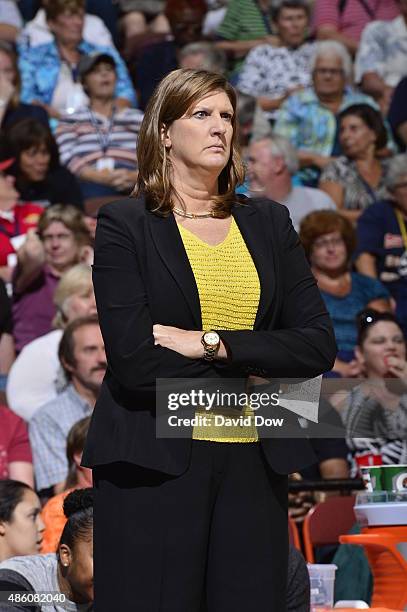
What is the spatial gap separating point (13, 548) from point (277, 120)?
5.59 meters

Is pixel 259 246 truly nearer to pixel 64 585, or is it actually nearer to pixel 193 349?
pixel 193 349

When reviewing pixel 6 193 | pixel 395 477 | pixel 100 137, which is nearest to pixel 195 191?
pixel 395 477

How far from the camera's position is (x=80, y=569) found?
3709mm

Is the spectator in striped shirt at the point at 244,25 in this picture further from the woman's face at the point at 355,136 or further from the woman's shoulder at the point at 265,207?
the woman's shoulder at the point at 265,207

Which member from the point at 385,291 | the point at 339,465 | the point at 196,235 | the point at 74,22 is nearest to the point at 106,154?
the point at 74,22

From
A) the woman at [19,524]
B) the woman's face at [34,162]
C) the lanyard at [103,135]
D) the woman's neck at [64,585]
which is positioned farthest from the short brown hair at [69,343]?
the lanyard at [103,135]

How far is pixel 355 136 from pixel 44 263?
9.62 feet

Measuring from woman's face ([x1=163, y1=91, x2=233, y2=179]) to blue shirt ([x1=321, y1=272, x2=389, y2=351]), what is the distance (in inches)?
169

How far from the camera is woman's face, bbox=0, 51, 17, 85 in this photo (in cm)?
820

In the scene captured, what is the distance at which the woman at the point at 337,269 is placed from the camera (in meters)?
7.03

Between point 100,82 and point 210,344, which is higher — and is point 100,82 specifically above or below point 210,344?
above

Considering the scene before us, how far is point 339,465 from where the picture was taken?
5629 mm

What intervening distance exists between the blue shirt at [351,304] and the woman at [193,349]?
168 inches

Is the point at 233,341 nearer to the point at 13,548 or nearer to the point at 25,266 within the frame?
the point at 13,548
